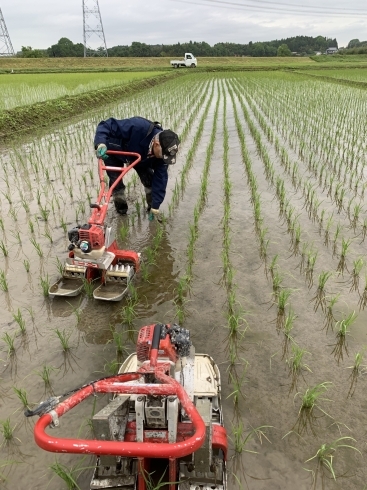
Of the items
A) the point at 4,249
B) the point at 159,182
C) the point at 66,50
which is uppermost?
the point at 66,50

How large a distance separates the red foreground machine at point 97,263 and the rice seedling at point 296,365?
55.9 inches

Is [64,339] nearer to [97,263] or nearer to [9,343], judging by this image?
[9,343]

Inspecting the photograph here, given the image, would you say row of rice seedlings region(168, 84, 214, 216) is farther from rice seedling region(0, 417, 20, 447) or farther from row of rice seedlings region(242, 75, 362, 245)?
rice seedling region(0, 417, 20, 447)

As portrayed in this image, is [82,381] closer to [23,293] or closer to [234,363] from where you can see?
[234,363]

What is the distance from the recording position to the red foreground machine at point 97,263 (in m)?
3.08

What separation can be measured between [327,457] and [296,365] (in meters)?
0.62

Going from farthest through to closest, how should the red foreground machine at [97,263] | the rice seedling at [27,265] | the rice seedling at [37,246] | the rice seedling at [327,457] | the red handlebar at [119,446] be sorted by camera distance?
the rice seedling at [37,246]
the rice seedling at [27,265]
the red foreground machine at [97,263]
the rice seedling at [327,457]
the red handlebar at [119,446]

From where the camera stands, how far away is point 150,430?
1671 mm

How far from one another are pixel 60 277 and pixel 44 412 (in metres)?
2.22

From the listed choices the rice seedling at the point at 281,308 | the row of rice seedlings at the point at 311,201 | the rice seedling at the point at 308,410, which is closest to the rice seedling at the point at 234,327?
the rice seedling at the point at 281,308

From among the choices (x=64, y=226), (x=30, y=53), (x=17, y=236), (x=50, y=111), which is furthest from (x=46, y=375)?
(x=30, y=53)

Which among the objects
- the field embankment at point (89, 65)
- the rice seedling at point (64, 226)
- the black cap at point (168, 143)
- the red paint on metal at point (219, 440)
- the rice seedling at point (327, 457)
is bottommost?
the rice seedling at point (327, 457)

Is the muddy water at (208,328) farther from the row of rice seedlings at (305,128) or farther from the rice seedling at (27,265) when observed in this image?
the row of rice seedlings at (305,128)

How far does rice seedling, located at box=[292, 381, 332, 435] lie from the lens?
2.12 meters
